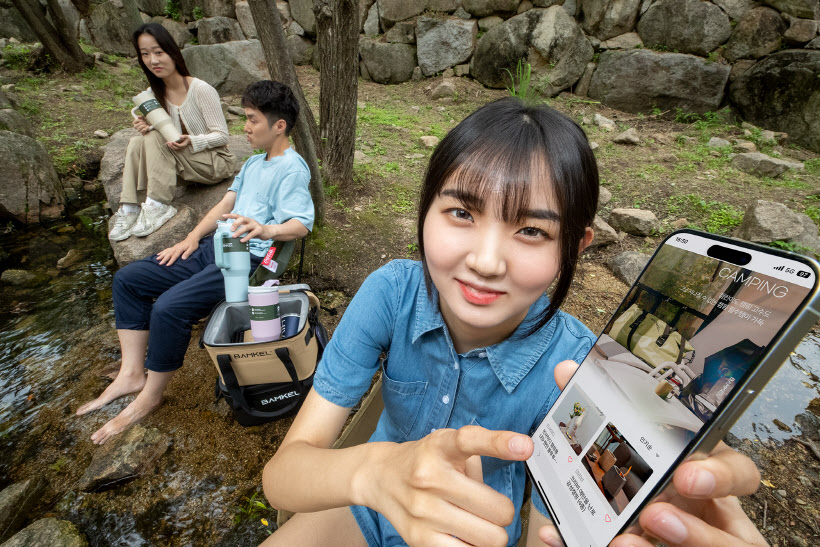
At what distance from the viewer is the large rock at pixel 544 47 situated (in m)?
6.77

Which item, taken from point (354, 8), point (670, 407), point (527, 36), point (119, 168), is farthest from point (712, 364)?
point (527, 36)

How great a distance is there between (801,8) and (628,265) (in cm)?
615

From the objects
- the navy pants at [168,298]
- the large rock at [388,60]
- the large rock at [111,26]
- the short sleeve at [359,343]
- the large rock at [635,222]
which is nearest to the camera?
the short sleeve at [359,343]

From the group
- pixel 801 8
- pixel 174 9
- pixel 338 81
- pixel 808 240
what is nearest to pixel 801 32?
pixel 801 8

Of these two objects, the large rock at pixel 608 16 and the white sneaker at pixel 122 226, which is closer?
the white sneaker at pixel 122 226

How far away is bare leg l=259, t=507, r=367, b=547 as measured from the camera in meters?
1.10

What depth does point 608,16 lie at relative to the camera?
674 cm

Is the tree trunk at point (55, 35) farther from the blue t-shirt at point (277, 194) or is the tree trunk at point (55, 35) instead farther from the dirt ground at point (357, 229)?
the blue t-shirt at point (277, 194)

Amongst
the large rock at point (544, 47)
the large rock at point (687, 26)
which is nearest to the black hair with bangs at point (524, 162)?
the large rock at point (544, 47)

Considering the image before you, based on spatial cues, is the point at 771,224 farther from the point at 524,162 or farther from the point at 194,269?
the point at 194,269

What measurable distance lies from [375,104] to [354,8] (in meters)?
4.03

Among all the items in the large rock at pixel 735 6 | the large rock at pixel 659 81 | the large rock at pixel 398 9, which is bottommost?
the large rock at pixel 659 81

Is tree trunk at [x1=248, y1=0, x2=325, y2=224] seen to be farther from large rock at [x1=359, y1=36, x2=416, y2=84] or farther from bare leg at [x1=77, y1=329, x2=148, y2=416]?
large rock at [x1=359, y1=36, x2=416, y2=84]

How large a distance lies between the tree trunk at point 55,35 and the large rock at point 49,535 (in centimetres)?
991
